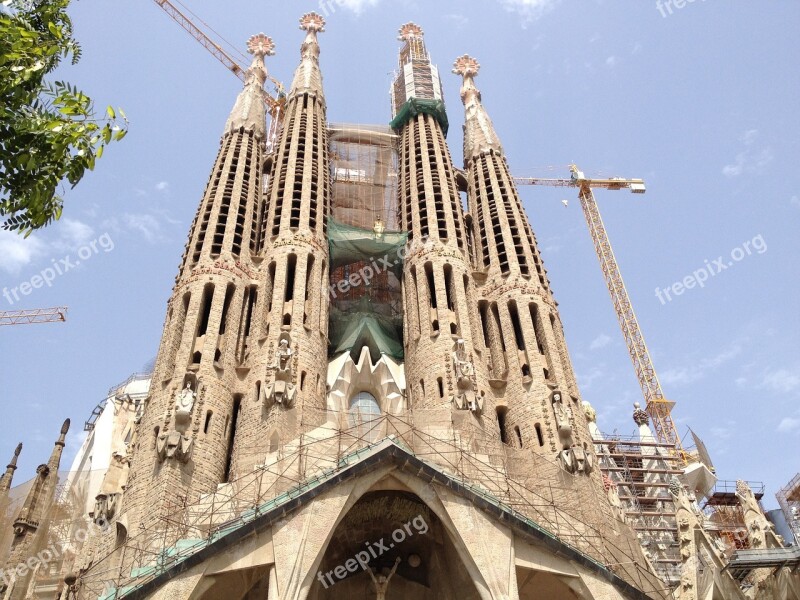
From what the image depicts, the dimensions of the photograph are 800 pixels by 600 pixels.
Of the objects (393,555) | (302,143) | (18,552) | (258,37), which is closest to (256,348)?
(393,555)

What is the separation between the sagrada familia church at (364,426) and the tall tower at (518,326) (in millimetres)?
111

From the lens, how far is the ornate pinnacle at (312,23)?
44.8 m

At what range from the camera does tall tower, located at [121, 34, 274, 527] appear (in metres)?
21.3

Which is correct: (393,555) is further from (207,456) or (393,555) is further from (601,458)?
(601,458)

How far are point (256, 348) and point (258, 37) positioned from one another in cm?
2446

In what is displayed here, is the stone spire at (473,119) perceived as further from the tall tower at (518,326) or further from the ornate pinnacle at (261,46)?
the ornate pinnacle at (261,46)

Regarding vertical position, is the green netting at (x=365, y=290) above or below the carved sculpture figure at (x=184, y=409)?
above

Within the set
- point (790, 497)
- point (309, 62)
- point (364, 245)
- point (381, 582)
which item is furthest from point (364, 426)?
point (790, 497)

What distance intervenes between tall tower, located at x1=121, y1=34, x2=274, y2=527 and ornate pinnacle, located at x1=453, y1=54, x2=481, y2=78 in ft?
51.5

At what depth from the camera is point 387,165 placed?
40.8 metres

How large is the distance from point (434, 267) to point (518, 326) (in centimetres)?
419


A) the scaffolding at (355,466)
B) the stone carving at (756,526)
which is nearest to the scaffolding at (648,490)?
the stone carving at (756,526)

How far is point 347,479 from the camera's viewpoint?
17922 mm

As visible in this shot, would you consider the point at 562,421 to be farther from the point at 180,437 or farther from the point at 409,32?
the point at 409,32
